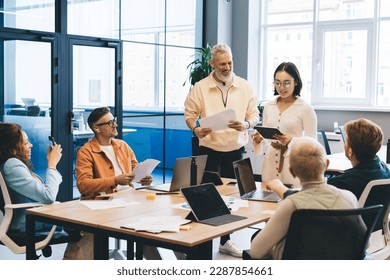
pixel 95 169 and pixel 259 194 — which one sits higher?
pixel 95 169

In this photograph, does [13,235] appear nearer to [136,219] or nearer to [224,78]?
[136,219]

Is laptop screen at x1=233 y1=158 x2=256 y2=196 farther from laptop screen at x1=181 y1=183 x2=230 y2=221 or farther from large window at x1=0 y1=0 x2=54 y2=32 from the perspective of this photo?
large window at x1=0 y1=0 x2=54 y2=32

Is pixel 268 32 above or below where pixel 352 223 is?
above

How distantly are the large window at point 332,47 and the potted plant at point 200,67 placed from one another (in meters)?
1.38

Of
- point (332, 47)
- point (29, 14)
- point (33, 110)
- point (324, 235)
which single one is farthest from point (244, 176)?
point (332, 47)

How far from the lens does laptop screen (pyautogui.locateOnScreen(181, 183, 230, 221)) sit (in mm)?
3004

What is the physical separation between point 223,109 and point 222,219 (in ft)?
5.81

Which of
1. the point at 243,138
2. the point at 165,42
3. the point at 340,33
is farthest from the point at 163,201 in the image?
the point at 340,33

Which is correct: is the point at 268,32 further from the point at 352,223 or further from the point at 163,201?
the point at 352,223

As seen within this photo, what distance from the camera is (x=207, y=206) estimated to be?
121 inches

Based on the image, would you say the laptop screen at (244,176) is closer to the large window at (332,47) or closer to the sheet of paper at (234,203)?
the sheet of paper at (234,203)

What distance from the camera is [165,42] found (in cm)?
786
